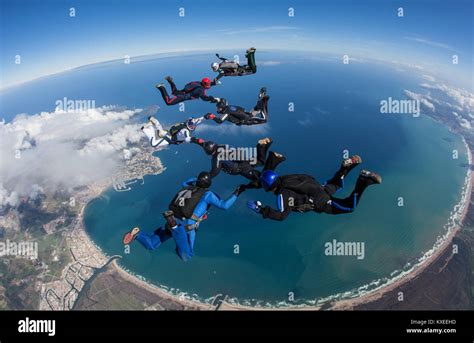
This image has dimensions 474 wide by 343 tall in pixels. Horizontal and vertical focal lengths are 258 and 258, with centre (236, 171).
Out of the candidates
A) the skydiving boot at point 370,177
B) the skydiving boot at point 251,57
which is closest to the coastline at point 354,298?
the skydiving boot at point 370,177

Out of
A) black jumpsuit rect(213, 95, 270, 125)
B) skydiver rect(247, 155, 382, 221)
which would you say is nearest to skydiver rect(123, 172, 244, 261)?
skydiver rect(247, 155, 382, 221)

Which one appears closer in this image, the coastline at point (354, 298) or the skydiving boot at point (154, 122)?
the skydiving boot at point (154, 122)

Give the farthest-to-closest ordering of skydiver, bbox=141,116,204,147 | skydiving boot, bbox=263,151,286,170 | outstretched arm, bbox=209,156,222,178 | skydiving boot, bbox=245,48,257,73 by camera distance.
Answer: skydiving boot, bbox=245,48,257,73
skydiver, bbox=141,116,204,147
outstretched arm, bbox=209,156,222,178
skydiving boot, bbox=263,151,286,170

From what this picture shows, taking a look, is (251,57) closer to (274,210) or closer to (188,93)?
(188,93)

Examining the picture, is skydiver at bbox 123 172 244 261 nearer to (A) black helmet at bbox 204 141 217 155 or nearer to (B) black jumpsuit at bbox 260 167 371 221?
(B) black jumpsuit at bbox 260 167 371 221

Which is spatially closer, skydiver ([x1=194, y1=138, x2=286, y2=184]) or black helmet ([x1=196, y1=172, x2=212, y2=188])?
black helmet ([x1=196, y1=172, x2=212, y2=188])

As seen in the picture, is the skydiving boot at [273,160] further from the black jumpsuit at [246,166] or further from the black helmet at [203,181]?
the black helmet at [203,181]
